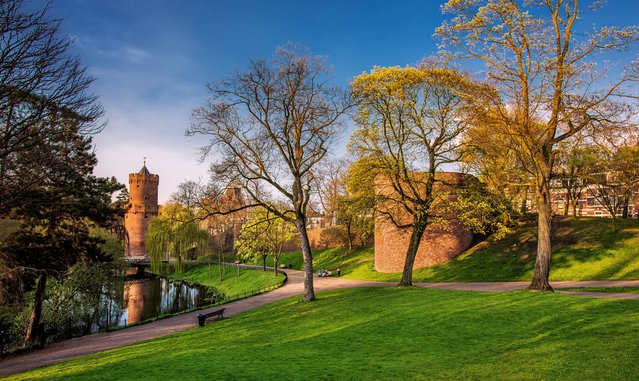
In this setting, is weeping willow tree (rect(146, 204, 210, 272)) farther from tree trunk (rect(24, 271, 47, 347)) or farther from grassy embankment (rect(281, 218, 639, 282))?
tree trunk (rect(24, 271, 47, 347))

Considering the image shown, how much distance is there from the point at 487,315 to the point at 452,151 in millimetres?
11278

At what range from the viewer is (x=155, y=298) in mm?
38969

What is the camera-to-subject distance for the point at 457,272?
1099 inches

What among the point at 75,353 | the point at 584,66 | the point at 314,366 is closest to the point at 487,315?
the point at 314,366

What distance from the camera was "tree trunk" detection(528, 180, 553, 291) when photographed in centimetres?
1653

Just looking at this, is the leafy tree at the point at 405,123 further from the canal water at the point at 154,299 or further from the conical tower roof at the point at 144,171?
the conical tower roof at the point at 144,171

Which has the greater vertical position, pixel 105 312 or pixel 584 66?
pixel 584 66

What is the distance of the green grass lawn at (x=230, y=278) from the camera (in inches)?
1495

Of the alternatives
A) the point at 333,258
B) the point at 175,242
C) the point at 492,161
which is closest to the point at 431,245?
the point at 492,161

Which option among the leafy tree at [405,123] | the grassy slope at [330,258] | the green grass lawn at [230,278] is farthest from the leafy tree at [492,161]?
the grassy slope at [330,258]

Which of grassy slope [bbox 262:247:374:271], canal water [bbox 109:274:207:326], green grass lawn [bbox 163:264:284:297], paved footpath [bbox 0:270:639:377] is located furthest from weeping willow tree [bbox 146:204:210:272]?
paved footpath [bbox 0:270:639:377]

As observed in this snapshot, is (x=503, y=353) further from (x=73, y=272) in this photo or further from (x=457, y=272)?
(x=73, y=272)

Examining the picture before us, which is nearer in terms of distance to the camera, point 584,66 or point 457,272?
point 584,66

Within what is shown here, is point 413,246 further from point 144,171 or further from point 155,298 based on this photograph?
point 144,171
